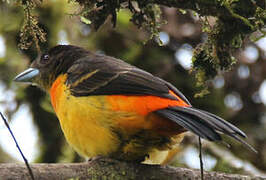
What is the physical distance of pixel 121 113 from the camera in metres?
3.68

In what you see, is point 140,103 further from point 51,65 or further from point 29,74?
point 29,74

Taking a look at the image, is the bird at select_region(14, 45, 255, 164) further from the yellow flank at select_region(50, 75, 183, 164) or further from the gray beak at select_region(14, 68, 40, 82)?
the gray beak at select_region(14, 68, 40, 82)

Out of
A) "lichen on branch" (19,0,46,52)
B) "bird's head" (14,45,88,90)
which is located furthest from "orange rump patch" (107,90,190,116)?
"bird's head" (14,45,88,90)

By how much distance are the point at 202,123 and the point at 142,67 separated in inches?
141

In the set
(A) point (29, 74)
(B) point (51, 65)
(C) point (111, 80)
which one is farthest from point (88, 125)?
(A) point (29, 74)

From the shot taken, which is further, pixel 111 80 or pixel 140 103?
pixel 111 80

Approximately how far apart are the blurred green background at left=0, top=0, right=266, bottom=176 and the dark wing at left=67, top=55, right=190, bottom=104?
1.88 metres

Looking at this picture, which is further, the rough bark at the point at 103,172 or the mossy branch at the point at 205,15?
the mossy branch at the point at 205,15

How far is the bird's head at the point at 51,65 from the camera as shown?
4738 millimetres

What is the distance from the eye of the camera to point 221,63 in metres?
3.55

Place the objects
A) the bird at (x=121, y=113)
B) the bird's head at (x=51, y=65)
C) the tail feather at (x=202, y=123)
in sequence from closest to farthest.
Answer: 1. the tail feather at (x=202, y=123)
2. the bird at (x=121, y=113)
3. the bird's head at (x=51, y=65)

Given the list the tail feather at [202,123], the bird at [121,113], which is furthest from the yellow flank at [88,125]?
the tail feather at [202,123]

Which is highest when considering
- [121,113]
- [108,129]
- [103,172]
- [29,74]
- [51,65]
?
[51,65]

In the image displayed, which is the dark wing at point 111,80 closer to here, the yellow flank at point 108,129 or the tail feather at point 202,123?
the yellow flank at point 108,129
